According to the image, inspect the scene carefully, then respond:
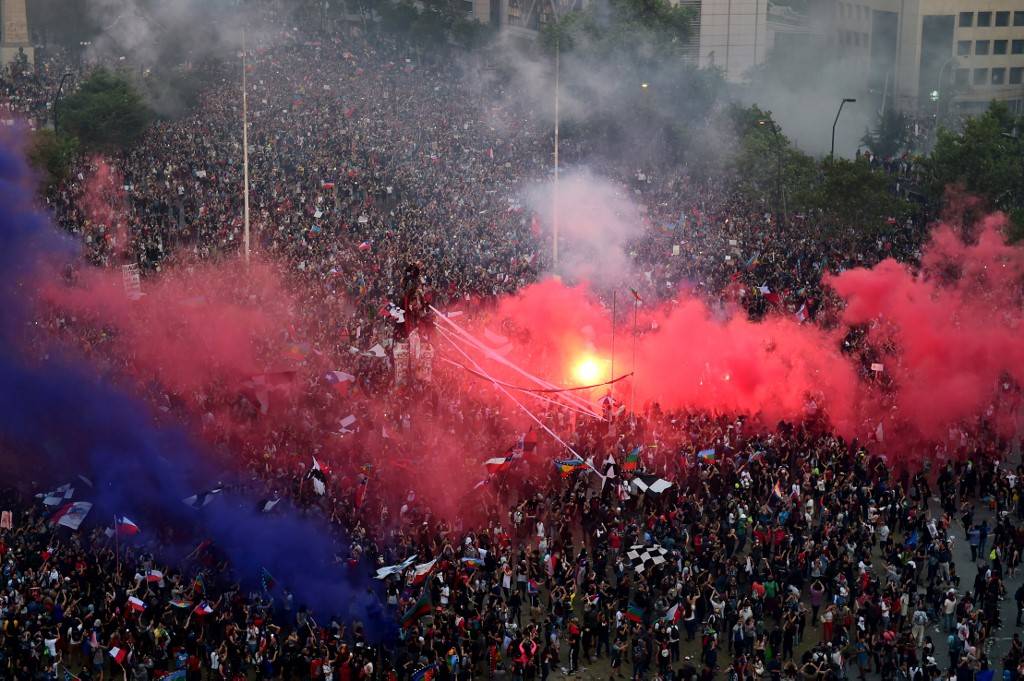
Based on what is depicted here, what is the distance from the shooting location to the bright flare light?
3853 centimetres

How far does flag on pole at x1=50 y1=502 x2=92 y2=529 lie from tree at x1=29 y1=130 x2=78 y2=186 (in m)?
21.7

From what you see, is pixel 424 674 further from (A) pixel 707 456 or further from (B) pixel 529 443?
(A) pixel 707 456

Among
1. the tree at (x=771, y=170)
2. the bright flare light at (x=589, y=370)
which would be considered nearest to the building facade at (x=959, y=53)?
the tree at (x=771, y=170)

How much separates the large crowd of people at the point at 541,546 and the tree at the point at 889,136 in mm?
33710

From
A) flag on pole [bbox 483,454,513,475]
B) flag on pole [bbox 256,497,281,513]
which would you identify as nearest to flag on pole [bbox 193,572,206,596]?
flag on pole [bbox 256,497,281,513]

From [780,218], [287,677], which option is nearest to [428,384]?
[287,677]

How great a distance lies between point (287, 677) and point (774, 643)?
826cm

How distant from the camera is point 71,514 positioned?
95.4 feet

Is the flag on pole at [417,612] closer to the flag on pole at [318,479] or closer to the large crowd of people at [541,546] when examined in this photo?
the large crowd of people at [541,546]

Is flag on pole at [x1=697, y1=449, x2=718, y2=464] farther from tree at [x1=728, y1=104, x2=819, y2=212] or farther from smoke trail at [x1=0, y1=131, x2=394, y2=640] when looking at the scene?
tree at [x1=728, y1=104, x2=819, y2=212]

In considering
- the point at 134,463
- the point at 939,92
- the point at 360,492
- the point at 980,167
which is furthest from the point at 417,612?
the point at 939,92

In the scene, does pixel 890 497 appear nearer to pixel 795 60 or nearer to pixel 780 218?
pixel 780 218

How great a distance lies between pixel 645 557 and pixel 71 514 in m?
10.5

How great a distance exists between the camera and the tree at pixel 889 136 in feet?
268
